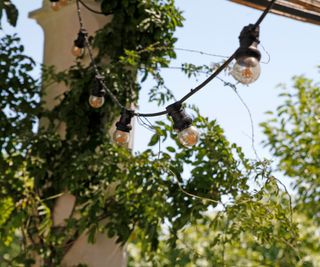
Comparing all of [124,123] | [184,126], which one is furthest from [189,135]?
[124,123]

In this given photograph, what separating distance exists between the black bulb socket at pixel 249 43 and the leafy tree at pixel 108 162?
5.30 feet

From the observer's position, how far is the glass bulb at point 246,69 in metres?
1.89

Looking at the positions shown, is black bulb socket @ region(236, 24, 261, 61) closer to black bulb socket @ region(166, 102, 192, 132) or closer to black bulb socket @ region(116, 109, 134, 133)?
black bulb socket @ region(166, 102, 192, 132)

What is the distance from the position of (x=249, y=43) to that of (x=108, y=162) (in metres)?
2.08

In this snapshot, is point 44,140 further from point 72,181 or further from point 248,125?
point 248,125

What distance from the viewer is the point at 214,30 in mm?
4273

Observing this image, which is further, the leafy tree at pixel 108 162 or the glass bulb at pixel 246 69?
the leafy tree at pixel 108 162

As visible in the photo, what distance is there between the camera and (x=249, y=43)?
74.8 inches

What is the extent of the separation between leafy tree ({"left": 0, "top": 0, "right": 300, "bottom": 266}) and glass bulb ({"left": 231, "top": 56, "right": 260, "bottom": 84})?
158cm

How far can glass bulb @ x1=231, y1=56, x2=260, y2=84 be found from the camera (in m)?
1.89

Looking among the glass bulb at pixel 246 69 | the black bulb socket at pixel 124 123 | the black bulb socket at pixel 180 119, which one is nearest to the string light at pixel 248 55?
the glass bulb at pixel 246 69

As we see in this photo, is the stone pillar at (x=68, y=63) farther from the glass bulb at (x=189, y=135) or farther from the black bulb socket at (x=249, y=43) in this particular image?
the black bulb socket at (x=249, y=43)

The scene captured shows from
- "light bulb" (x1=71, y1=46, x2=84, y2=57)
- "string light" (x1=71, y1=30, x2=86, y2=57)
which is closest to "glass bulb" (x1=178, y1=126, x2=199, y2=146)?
"string light" (x1=71, y1=30, x2=86, y2=57)

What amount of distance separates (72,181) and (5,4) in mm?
989
